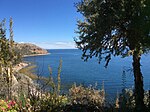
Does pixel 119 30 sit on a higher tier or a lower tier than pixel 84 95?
higher

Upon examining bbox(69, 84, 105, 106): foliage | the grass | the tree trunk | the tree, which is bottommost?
the grass

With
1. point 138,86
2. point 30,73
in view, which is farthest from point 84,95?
point 30,73

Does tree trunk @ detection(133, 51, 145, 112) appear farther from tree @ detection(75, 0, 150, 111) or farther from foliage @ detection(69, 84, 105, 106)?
foliage @ detection(69, 84, 105, 106)

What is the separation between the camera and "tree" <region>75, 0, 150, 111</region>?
10898 millimetres

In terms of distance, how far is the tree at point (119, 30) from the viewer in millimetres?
10898

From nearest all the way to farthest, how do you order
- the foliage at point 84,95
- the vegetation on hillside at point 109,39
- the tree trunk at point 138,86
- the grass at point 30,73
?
1. the vegetation on hillside at point 109,39
2. the tree trunk at point 138,86
3. the foliage at point 84,95
4. the grass at point 30,73

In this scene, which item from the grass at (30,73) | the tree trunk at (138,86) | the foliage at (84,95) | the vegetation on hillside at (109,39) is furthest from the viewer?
the grass at (30,73)

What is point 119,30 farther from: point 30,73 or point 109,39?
point 30,73

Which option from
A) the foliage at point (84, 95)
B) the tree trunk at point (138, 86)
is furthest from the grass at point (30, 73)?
the tree trunk at point (138, 86)

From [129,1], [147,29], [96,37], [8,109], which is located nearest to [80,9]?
[96,37]

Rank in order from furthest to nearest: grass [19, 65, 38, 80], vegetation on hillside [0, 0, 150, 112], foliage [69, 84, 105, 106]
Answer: grass [19, 65, 38, 80] < foliage [69, 84, 105, 106] < vegetation on hillside [0, 0, 150, 112]

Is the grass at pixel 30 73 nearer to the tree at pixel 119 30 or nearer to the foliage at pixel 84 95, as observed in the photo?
the foliage at pixel 84 95

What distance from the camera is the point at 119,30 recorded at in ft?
40.7

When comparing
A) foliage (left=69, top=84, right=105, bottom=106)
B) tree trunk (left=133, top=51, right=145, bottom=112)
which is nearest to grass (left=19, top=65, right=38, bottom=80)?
foliage (left=69, top=84, right=105, bottom=106)
